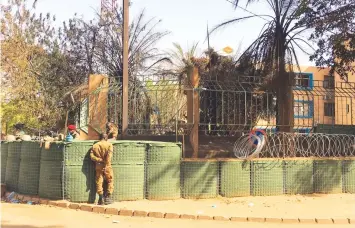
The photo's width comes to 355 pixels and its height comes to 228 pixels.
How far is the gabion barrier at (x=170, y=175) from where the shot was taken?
371 inches

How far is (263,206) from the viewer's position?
31.0 ft

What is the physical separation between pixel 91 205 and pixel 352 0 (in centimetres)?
956

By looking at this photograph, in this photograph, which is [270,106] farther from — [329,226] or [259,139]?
[329,226]

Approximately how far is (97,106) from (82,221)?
4.87 meters

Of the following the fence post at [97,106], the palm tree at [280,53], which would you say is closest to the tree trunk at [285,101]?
the palm tree at [280,53]

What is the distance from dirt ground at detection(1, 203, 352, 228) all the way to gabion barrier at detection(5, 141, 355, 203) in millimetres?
956

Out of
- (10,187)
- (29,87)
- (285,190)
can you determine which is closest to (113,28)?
(29,87)

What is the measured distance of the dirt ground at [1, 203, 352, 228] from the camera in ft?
24.5

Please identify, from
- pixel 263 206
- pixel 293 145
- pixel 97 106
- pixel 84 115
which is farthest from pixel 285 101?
pixel 84 115

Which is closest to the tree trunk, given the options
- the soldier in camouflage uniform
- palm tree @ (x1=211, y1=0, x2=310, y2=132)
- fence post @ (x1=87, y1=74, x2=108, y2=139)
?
palm tree @ (x1=211, y1=0, x2=310, y2=132)

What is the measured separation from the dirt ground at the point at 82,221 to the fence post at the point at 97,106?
381 cm

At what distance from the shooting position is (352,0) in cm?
1238

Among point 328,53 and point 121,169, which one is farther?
point 328,53

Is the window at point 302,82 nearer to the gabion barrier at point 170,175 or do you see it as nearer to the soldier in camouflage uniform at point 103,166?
the gabion barrier at point 170,175
